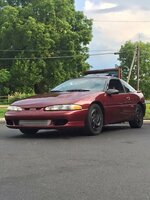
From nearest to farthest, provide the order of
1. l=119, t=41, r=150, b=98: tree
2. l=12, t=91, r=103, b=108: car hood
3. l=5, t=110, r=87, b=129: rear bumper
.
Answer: l=5, t=110, r=87, b=129: rear bumper < l=12, t=91, r=103, b=108: car hood < l=119, t=41, r=150, b=98: tree

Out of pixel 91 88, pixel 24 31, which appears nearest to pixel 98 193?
pixel 91 88

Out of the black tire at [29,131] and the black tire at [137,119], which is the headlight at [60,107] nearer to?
the black tire at [29,131]

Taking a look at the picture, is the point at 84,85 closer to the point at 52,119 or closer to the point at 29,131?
the point at 29,131

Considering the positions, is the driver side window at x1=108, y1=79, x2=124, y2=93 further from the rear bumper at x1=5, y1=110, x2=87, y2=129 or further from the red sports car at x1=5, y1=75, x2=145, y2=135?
the rear bumper at x1=5, y1=110, x2=87, y2=129

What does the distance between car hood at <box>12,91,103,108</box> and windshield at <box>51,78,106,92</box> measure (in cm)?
49

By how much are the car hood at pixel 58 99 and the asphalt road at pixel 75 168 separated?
688mm

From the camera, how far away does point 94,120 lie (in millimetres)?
10117

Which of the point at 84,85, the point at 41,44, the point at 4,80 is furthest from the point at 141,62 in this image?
the point at 84,85

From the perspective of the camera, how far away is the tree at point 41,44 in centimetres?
5584

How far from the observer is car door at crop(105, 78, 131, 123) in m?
10.7

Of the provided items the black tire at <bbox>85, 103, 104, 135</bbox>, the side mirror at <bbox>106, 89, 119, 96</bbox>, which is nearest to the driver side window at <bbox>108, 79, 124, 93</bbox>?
the side mirror at <bbox>106, 89, 119, 96</bbox>

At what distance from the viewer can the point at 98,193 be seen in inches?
200

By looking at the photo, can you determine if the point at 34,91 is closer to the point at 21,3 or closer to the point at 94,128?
the point at 21,3

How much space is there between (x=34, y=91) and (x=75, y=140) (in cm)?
5115
